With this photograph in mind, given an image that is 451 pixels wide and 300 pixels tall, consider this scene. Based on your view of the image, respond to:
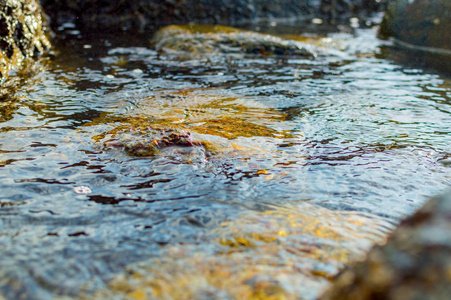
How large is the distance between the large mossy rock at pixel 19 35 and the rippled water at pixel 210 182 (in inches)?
29.6

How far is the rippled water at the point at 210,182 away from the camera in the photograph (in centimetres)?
199

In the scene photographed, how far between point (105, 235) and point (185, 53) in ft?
19.3

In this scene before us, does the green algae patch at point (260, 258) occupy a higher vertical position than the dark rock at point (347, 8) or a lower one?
lower

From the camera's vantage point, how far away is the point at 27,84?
5379 mm

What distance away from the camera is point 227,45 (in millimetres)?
7836

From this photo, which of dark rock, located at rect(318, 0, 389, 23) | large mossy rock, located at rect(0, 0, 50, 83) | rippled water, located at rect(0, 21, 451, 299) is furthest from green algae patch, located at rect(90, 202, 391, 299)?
dark rock, located at rect(318, 0, 389, 23)

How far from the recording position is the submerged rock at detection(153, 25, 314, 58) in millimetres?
7695

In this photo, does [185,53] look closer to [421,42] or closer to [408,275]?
[421,42]

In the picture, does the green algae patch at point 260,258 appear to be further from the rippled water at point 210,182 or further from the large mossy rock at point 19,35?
the large mossy rock at point 19,35

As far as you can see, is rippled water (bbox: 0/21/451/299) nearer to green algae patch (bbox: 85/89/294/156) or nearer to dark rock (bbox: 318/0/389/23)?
green algae patch (bbox: 85/89/294/156)

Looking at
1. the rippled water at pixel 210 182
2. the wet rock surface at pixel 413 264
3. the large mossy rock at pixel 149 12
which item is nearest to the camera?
the wet rock surface at pixel 413 264

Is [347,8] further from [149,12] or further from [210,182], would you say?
[210,182]

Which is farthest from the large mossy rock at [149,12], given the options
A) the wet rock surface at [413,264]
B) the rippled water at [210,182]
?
the wet rock surface at [413,264]

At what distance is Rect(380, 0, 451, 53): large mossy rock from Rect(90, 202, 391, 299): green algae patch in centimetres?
836
